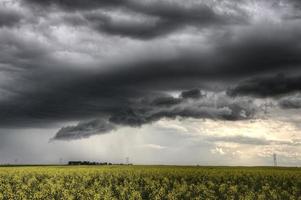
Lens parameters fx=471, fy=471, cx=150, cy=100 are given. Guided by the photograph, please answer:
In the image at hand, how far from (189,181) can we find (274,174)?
1009cm

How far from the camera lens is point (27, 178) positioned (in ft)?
197

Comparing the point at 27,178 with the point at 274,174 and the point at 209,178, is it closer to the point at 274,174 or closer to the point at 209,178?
the point at 209,178

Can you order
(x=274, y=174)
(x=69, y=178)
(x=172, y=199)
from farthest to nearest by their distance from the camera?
1. (x=69, y=178)
2. (x=274, y=174)
3. (x=172, y=199)

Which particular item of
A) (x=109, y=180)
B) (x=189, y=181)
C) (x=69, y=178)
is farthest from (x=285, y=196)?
(x=69, y=178)

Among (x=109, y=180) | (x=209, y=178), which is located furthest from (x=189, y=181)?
(x=109, y=180)

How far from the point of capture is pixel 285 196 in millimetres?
37500

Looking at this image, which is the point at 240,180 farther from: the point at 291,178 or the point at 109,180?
the point at 109,180

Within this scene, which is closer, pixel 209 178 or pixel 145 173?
pixel 209 178

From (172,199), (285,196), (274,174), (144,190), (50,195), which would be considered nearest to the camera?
(172,199)

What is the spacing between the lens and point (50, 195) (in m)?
40.1

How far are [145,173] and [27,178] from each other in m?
15.0

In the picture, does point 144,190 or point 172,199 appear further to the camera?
point 144,190

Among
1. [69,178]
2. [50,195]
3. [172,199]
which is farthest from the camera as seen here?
[69,178]

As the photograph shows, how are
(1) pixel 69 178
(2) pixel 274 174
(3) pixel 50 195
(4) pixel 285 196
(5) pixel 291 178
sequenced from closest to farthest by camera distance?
(4) pixel 285 196 → (3) pixel 50 195 → (5) pixel 291 178 → (2) pixel 274 174 → (1) pixel 69 178
